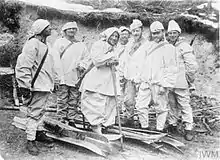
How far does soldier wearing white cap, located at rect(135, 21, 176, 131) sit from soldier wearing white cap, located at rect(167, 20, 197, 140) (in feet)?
0.55

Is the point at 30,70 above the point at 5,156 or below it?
above

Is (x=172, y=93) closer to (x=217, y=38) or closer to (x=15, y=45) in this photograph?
(x=217, y=38)

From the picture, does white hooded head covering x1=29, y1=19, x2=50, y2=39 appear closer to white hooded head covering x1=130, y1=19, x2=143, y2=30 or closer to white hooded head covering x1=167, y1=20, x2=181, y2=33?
white hooded head covering x1=130, y1=19, x2=143, y2=30

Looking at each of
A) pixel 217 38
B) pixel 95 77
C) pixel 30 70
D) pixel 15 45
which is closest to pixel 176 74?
pixel 217 38

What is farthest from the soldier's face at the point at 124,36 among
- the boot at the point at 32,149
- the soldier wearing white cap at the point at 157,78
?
the boot at the point at 32,149

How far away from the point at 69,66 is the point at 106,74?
65 centimetres

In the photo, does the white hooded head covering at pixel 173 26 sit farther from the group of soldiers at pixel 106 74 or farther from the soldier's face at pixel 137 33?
the soldier's face at pixel 137 33

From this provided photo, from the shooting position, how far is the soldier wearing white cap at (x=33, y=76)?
3326mm

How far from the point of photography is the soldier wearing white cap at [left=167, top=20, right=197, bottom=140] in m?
4.09

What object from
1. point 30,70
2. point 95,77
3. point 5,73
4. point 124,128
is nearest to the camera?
point 30,70

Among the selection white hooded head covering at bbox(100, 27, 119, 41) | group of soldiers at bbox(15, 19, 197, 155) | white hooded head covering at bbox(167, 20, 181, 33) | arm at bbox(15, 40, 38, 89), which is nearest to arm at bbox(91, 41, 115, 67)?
group of soldiers at bbox(15, 19, 197, 155)

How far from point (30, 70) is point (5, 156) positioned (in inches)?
38.0

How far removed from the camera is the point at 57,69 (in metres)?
3.96

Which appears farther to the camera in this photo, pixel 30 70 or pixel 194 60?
pixel 194 60
